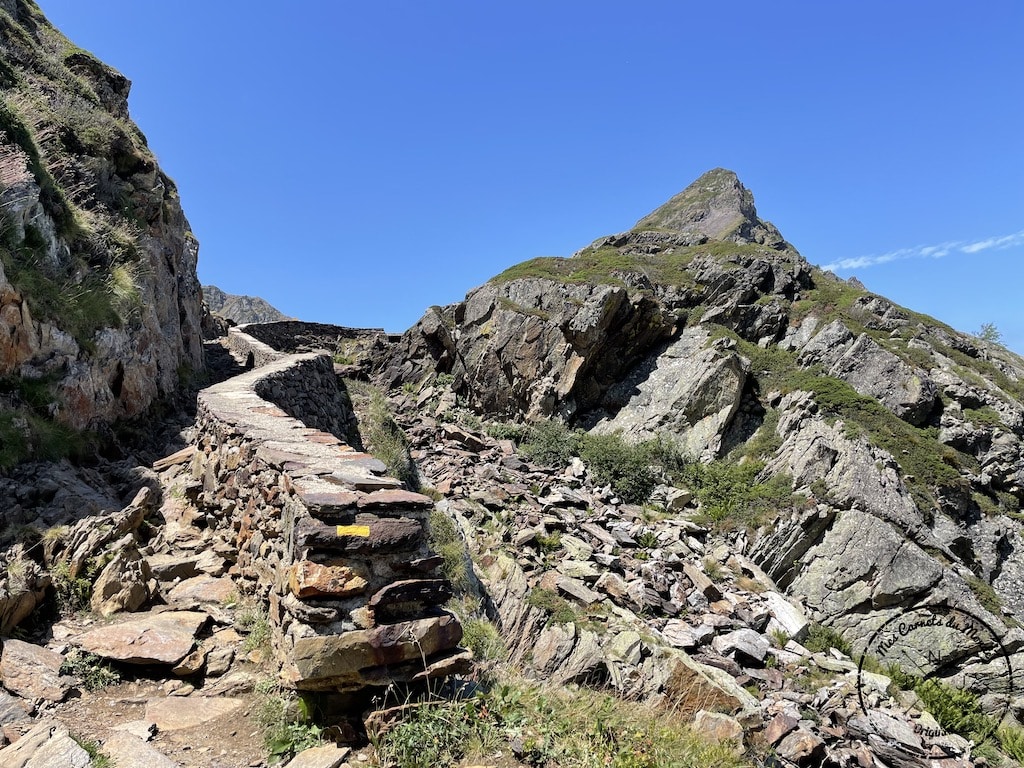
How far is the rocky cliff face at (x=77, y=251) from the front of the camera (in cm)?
748

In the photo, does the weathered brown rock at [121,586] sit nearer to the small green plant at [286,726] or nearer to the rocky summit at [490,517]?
the rocky summit at [490,517]

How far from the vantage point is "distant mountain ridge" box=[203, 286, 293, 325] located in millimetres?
74312

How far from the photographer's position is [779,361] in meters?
19.8

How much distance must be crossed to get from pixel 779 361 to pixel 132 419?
1929 centimetres

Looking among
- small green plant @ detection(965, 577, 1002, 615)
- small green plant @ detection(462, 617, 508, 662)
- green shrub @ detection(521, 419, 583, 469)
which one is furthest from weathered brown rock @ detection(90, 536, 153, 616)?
small green plant @ detection(965, 577, 1002, 615)

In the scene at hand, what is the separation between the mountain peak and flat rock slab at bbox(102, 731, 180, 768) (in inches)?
2143

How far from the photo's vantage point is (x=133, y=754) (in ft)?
10.3

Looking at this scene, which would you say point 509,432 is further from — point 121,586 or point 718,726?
point 121,586

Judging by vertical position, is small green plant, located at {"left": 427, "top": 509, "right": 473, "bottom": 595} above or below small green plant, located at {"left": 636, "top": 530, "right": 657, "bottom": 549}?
below

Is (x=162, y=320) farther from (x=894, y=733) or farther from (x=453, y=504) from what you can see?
(x=894, y=733)

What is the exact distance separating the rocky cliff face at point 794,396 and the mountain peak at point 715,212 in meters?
28.4

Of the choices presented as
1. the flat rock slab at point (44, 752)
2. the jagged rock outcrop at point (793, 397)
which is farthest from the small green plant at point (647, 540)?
the flat rock slab at point (44, 752)

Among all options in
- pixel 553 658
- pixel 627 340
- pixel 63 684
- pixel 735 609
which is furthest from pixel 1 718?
pixel 627 340

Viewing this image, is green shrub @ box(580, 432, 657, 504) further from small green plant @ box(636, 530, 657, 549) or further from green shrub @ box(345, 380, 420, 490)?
green shrub @ box(345, 380, 420, 490)
